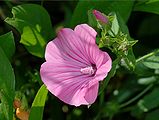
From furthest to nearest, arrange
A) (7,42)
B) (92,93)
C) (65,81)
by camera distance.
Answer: (7,42) < (65,81) < (92,93)

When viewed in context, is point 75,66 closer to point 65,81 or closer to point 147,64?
point 65,81

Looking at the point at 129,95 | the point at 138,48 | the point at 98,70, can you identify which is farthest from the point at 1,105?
the point at 138,48

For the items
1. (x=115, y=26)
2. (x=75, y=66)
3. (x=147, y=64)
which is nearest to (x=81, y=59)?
(x=75, y=66)

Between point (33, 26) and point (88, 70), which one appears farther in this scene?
point (33, 26)

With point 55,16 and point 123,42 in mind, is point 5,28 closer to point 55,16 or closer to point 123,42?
point 55,16

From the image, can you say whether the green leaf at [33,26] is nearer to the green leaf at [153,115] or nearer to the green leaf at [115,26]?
the green leaf at [115,26]

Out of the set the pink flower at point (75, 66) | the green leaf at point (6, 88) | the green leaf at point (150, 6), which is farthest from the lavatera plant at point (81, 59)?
the green leaf at point (150, 6)

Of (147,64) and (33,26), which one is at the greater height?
(33,26)
